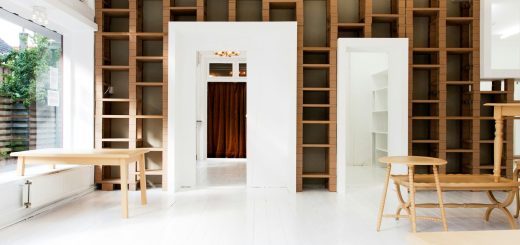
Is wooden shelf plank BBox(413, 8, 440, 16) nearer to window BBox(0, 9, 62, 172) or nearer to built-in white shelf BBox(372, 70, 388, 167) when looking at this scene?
built-in white shelf BBox(372, 70, 388, 167)

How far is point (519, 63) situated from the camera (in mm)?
5961

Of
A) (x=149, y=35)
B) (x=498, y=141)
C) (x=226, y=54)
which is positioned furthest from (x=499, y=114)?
(x=226, y=54)

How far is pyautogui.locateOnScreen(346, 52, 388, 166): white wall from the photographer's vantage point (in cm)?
932

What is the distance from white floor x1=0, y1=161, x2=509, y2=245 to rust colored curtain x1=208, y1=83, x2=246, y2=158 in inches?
183

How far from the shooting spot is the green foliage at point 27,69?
14.6ft

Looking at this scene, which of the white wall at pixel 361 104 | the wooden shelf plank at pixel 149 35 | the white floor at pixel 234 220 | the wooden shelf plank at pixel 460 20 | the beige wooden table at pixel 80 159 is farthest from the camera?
the white wall at pixel 361 104

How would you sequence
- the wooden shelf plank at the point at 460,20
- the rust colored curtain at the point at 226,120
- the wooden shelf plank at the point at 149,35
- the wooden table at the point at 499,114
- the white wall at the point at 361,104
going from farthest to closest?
the rust colored curtain at the point at 226,120
the white wall at the point at 361,104
the wooden shelf plank at the point at 460,20
the wooden shelf plank at the point at 149,35
the wooden table at the point at 499,114

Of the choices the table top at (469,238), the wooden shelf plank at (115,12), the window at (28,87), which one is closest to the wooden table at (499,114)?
the table top at (469,238)

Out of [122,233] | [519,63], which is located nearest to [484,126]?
[519,63]

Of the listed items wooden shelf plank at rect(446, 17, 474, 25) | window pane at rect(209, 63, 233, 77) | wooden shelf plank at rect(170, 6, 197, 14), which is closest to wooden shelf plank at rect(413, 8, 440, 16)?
wooden shelf plank at rect(446, 17, 474, 25)

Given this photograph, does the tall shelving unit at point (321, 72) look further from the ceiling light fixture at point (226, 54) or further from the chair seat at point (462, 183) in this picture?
the ceiling light fixture at point (226, 54)

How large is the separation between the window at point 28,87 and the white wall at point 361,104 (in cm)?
617

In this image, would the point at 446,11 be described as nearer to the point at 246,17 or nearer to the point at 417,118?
the point at 417,118

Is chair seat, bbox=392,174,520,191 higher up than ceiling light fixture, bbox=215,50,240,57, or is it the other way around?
ceiling light fixture, bbox=215,50,240,57
